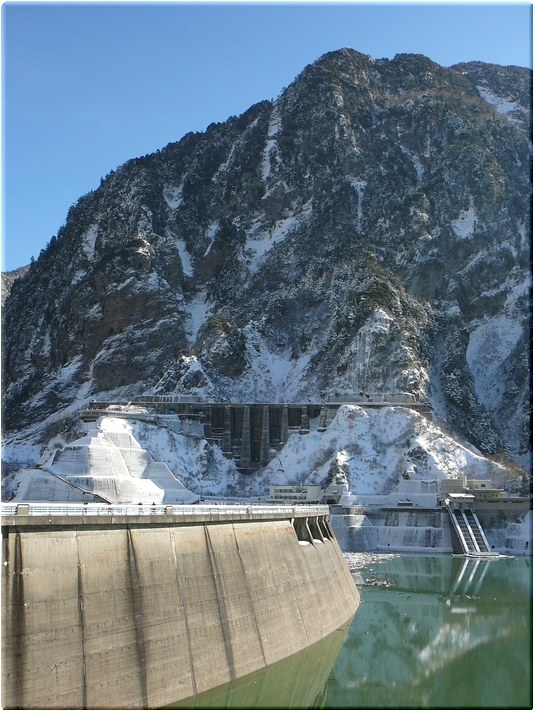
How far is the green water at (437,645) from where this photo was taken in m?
36.3

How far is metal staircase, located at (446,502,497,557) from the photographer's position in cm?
8475

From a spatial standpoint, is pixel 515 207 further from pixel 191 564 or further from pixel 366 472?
pixel 191 564

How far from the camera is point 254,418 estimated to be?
114 m

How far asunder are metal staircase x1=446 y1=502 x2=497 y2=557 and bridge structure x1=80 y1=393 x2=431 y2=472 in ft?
66.3

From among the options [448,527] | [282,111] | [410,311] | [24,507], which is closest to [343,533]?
[448,527]

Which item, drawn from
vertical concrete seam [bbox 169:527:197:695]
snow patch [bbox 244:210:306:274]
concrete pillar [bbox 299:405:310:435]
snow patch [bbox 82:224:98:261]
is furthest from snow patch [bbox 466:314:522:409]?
vertical concrete seam [bbox 169:527:197:695]

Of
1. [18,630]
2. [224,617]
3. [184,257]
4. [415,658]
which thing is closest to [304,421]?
[184,257]

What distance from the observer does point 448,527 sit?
88.2 m

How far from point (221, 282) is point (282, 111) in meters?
43.0

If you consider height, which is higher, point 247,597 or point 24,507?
point 24,507

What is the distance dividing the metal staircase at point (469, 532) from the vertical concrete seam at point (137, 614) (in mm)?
60311

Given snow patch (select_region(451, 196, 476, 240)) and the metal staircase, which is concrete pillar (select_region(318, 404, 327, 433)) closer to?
the metal staircase

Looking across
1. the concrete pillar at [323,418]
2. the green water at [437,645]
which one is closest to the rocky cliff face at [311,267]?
the concrete pillar at [323,418]

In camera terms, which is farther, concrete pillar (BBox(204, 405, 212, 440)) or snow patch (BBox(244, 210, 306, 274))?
snow patch (BBox(244, 210, 306, 274))
